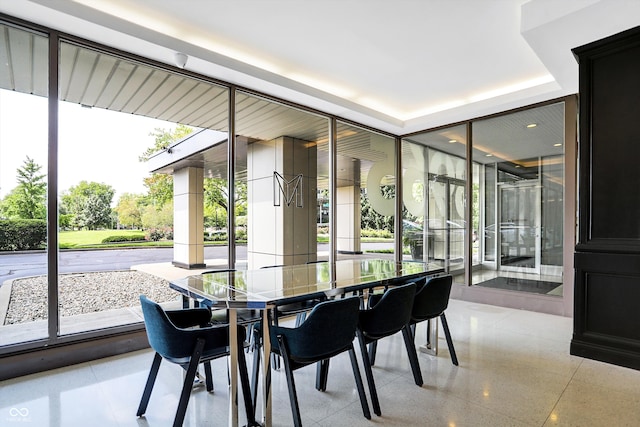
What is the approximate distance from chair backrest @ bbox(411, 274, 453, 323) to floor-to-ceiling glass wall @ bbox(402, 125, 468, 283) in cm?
313

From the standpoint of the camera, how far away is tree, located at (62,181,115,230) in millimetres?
3285

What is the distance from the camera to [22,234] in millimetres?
3006

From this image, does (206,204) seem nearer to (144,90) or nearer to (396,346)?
(144,90)

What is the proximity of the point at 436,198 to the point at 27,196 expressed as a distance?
5768 millimetres

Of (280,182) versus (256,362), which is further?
(280,182)

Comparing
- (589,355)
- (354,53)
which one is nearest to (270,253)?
(354,53)

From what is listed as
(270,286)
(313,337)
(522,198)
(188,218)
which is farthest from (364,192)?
(313,337)

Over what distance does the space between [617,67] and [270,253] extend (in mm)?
4587

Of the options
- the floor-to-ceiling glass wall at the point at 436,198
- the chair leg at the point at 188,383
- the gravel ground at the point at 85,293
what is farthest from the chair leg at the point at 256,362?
the floor-to-ceiling glass wall at the point at 436,198

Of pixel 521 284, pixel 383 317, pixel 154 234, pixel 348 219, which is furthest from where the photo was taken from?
pixel 348 219

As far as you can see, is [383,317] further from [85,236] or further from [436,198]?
[436,198]

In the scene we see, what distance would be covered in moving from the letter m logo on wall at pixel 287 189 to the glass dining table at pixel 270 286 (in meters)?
1.84

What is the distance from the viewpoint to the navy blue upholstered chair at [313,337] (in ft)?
6.81

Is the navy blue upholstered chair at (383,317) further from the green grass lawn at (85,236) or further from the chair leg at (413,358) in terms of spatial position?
the green grass lawn at (85,236)
